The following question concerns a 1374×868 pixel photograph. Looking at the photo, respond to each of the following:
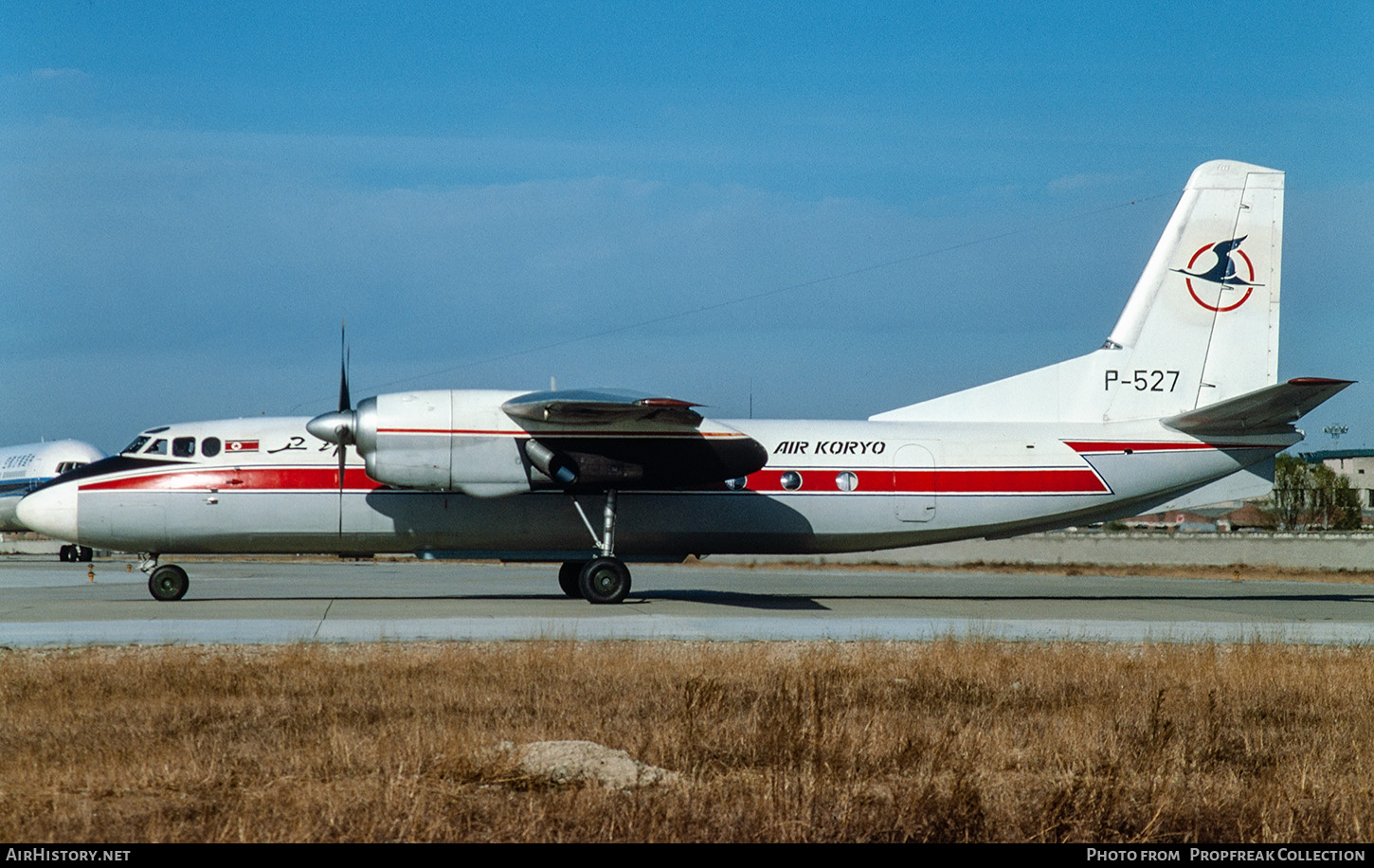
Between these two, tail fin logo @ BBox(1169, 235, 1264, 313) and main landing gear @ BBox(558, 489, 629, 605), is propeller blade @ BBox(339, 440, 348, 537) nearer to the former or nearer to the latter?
main landing gear @ BBox(558, 489, 629, 605)

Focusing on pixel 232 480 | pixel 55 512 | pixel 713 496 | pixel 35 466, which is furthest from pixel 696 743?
pixel 35 466

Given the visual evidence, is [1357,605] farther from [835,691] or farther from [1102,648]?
[835,691]

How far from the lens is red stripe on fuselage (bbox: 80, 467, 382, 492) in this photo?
2150 centimetres

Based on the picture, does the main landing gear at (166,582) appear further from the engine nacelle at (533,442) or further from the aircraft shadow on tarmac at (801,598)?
the engine nacelle at (533,442)

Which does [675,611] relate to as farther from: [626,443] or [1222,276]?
[1222,276]

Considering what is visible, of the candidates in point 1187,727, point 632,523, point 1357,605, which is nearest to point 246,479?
point 632,523

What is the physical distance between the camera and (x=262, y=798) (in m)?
6.93

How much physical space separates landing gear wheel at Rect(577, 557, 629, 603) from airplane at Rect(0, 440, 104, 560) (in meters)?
30.5

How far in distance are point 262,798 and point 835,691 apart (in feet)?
19.5

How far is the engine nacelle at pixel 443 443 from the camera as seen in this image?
20422mm

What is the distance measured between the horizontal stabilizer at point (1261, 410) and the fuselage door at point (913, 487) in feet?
16.1

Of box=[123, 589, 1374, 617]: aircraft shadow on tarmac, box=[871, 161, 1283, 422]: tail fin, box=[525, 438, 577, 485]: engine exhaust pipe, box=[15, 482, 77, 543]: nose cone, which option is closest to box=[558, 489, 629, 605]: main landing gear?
box=[123, 589, 1374, 617]: aircraft shadow on tarmac

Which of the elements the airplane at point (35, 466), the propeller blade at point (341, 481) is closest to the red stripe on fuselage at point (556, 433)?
the propeller blade at point (341, 481)

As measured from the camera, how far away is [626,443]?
2159 centimetres
